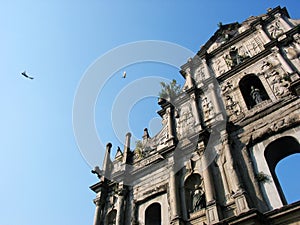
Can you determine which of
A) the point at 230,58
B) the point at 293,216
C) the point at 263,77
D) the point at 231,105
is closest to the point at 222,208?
the point at 293,216

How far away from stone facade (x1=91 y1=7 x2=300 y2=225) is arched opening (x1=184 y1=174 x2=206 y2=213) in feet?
0.13

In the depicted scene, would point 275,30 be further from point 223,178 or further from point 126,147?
point 126,147

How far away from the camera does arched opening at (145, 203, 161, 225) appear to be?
11977mm

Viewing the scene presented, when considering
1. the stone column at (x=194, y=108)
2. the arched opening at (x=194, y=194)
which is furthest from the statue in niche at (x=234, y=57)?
the arched opening at (x=194, y=194)

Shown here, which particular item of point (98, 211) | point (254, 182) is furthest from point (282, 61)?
point (98, 211)

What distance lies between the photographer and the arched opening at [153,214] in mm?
11977

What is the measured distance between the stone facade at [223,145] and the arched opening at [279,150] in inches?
1.3

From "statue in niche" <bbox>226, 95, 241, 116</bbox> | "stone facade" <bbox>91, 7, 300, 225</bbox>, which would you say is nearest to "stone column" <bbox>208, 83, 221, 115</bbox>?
"stone facade" <bbox>91, 7, 300, 225</bbox>

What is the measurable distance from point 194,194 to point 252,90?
17.9ft

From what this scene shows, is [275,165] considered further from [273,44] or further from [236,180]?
[273,44]

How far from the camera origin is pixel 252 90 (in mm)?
12867

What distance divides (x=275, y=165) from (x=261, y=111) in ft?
7.00

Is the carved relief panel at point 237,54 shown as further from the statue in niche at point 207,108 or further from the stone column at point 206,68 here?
the statue in niche at point 207,108

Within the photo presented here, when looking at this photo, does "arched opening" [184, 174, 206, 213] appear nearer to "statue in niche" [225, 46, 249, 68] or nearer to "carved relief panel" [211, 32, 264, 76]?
"carved relief panel" [211, 32, 264, 76]
